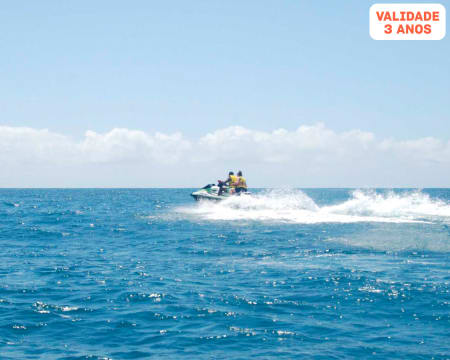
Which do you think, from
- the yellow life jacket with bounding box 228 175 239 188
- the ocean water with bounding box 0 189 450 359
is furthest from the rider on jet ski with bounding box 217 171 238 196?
the ocean water with bounding box 0 189 450 359

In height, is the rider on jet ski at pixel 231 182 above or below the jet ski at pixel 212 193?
above

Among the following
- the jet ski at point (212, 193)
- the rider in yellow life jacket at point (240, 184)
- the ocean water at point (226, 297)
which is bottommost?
the ocean water at point (226, 297)

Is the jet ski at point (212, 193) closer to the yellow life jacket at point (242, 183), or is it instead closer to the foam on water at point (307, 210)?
the foam on water at point (307, 210)

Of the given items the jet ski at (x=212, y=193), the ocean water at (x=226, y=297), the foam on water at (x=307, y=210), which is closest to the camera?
the ocean water at (x=226, y=297)

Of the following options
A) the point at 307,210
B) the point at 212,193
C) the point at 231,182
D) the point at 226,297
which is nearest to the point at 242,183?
the point at 231,182

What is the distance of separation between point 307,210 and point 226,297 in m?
31.5

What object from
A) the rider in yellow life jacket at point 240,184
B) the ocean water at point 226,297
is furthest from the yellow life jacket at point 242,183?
the ocean water at point 226,297

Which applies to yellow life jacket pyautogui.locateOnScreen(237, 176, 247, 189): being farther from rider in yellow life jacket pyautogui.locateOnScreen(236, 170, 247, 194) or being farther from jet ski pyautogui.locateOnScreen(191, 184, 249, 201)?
jet ski pyautogui.locateOnScreen(191, 184, 249, 201)

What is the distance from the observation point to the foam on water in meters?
34.1

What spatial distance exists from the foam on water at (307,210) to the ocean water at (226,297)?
10015 mm

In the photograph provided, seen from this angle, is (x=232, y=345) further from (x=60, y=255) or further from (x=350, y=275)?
(x=60, y=255)

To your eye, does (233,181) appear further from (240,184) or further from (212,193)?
(212,193)

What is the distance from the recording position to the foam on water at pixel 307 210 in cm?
3410

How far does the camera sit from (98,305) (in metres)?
11.1
